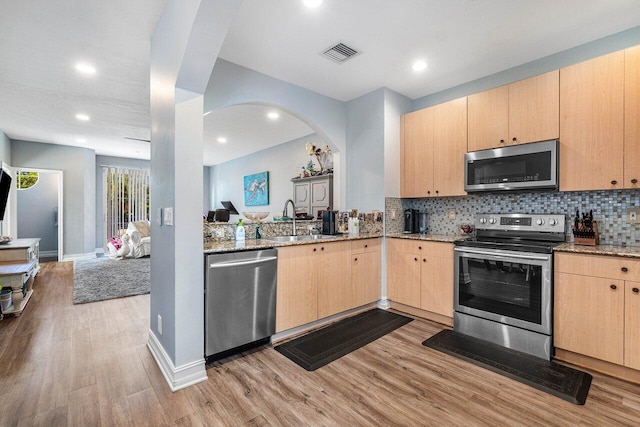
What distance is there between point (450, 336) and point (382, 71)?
2733 mm

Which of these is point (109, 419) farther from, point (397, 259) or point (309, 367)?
point (397, 259)

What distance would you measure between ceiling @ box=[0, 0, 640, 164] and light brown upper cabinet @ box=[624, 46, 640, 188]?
361 millimetres

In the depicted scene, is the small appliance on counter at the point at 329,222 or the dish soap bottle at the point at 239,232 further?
the small appliance on counter at the point at 329,222

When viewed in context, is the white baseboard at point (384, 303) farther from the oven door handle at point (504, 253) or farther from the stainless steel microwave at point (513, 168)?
the stainless steel microwave at point (513, 168)

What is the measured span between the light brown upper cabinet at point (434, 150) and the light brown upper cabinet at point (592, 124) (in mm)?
857

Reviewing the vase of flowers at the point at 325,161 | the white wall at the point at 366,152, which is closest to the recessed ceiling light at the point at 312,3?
the white wall at the point at 366,152

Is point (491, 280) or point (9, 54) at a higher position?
point (9, 54)

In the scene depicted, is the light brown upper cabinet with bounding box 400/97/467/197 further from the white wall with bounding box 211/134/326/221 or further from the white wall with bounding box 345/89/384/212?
the white wall with bounding box 211/134/326/221

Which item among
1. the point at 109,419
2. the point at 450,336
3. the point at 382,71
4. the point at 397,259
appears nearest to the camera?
the point at 109,419

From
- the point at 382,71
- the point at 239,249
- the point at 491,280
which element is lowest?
the point at 491,280

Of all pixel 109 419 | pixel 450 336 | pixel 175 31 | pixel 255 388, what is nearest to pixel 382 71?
pixel 175 31

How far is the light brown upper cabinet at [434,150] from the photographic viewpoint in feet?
10.5

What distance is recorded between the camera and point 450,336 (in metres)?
2.75

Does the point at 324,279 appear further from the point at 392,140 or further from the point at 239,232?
the point at 392,140
